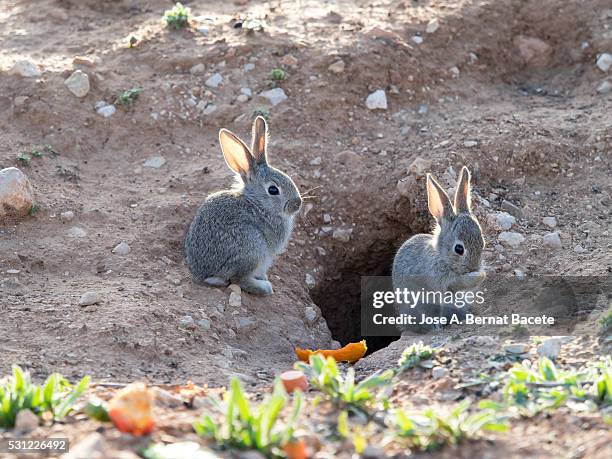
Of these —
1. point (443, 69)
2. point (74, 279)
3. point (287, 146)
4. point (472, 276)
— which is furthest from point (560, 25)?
point (74, 279)

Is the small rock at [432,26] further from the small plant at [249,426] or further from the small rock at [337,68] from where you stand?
the small plant at [249,426]

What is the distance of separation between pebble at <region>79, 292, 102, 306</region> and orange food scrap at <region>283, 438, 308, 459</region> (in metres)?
2.88

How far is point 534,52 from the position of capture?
29.6 feet

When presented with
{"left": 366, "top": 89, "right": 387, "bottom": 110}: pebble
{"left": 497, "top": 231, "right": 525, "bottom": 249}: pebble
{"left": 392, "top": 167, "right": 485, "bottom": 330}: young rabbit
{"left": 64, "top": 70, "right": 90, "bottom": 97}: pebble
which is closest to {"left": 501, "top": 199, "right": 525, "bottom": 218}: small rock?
{"left": 497, "top": 231, "right": 525, "bottom": 249}: pebble

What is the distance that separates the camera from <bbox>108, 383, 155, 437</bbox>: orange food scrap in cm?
364

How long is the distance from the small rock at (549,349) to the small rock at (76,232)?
3877 millimetres

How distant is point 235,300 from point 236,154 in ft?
4.14

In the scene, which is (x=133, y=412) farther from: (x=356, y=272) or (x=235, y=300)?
(x=356, y=272)

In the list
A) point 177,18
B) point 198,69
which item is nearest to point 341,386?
point 198,69

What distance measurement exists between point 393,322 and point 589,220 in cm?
196

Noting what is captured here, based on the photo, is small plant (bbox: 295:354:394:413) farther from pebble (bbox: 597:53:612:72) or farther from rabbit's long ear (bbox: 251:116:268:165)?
pebble (bbox: 597:53:612:72)

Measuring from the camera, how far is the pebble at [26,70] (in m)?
8.18

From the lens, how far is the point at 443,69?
8.59 m

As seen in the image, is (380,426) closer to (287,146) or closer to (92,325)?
(92,325)
